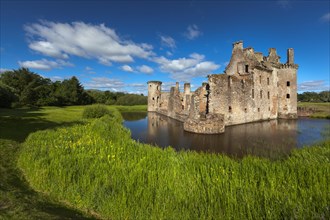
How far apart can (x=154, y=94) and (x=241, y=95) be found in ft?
90.4

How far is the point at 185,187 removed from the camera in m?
4.39

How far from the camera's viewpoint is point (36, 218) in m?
3.65

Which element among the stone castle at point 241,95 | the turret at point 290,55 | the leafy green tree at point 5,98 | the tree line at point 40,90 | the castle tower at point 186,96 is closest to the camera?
the stone castle at point 241,95

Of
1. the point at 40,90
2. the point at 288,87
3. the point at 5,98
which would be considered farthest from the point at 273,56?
the point at 40,90

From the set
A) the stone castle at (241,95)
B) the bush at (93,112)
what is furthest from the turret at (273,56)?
the bush at (93,112)

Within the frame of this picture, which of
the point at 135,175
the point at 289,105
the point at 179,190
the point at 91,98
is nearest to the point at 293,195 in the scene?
the point at 179,190

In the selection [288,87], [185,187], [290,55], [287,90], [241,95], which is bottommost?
[185,187]

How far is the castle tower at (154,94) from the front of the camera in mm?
46847

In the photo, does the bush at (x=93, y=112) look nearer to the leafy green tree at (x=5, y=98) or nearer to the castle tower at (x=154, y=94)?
the leafy green tree at (x=5, y=98)

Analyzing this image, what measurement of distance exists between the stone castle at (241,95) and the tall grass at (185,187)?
40.3 feet

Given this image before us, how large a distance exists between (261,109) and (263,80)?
13.4ft

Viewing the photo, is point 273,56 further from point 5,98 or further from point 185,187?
point 5,98

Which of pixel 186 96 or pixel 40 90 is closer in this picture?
pixel 186 96

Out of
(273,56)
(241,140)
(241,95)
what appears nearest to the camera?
(241,140)
